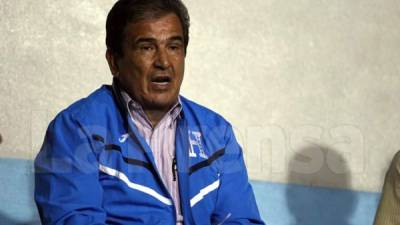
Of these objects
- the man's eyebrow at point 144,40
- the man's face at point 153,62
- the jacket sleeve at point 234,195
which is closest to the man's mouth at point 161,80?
the man's face at point 153,62

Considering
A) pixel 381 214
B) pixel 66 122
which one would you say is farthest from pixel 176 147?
pixel 381 214

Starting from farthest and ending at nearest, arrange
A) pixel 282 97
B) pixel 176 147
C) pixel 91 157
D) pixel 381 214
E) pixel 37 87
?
pixel 282 97 < pixel 37 87 < pixel 381 214 < pixel 176 147 < pixel 91 157

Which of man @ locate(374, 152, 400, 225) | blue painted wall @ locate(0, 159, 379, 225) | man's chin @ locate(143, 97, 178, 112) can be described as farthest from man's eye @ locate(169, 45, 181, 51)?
blue painted wall @ locate(0, 159, 379, 225)

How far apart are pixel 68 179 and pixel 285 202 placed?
2191 mm

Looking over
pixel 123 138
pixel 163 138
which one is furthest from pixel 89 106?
pixel 163 138

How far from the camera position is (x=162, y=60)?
6.89 ft

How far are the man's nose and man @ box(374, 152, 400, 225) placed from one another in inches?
34.4

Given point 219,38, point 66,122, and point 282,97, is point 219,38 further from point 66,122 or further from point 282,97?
point 66,122

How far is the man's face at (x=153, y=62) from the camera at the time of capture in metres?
2.11

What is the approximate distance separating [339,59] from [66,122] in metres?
2.44

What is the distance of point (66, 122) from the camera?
1982 mm

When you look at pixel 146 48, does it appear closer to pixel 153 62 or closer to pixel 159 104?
pixel 153 62

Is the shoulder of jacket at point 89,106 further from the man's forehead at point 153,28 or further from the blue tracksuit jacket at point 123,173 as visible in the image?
the man's forehead at point 153,28

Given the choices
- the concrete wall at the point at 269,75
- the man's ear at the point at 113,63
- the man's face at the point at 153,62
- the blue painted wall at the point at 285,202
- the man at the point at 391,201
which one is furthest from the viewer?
the concrete wall at the point at 269,75
